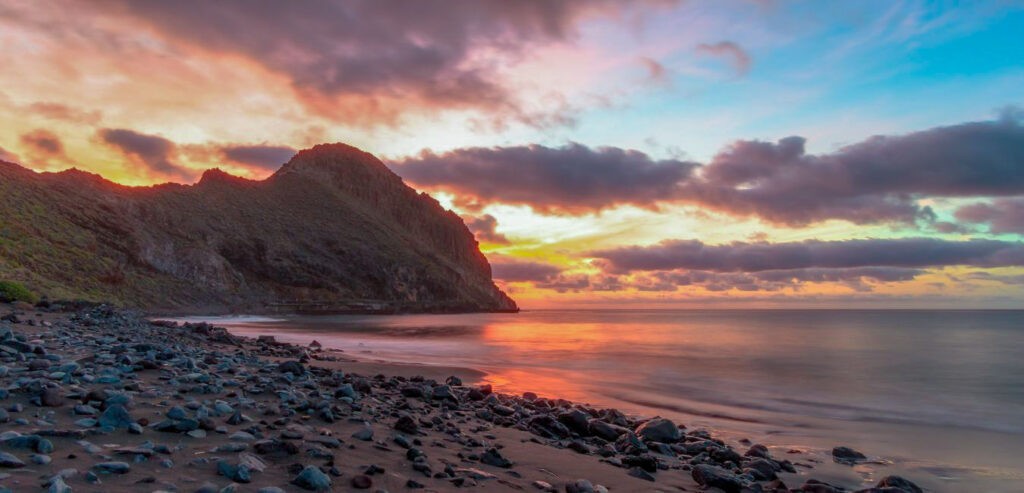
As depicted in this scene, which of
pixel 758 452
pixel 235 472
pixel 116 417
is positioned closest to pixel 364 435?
pixel 235 472

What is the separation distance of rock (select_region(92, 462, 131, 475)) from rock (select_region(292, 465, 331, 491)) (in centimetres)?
116

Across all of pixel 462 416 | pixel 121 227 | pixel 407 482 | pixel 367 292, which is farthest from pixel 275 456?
pixel 367 292

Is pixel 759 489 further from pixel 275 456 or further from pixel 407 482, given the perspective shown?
pixel 275 456

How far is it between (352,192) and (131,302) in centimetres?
10259

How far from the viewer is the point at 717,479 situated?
7.18 meters

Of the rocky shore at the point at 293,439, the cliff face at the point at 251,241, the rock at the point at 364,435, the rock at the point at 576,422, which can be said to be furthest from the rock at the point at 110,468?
the cliff face at the point at 251,241

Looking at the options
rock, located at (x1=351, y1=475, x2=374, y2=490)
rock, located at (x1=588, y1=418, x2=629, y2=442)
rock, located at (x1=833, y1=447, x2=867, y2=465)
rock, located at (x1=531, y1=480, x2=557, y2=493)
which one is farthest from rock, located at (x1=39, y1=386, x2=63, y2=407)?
rock, located at (x1=833, y1=447, x2=867, y2=465)

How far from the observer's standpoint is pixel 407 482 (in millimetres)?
5043

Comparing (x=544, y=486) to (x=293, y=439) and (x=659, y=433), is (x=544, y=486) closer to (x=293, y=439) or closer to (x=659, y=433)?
(x=293, y=439)

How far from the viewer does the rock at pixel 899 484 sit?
7672 mm

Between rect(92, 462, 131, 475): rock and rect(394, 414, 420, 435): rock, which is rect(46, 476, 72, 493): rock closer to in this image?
rect(92, 462, 131, 475): rock

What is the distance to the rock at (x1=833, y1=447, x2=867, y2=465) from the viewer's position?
9453 millimetres

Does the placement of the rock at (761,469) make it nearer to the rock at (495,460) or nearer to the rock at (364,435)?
the rock at (495,460)

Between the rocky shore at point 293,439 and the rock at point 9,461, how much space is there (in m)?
0.01
